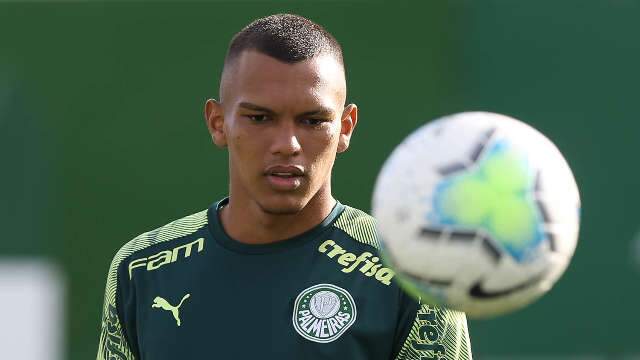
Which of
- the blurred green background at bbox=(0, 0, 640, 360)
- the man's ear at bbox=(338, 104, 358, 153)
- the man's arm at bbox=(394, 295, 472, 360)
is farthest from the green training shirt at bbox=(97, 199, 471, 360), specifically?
the blurred green background at bbox=(0, 0, 640, 360)

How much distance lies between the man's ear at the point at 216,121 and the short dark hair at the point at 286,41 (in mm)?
183

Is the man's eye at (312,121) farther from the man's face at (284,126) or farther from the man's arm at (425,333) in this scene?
the man's arm at (425,333)

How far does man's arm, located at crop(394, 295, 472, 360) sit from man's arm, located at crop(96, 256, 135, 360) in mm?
1037

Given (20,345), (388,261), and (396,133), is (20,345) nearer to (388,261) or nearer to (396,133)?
(396,133)

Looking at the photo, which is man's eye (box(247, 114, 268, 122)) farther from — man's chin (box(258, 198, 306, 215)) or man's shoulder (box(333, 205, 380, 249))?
man's shoulder (box(333, 205, 380, 249))

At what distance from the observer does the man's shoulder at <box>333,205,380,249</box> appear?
441cm

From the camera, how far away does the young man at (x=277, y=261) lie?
4.17 metres

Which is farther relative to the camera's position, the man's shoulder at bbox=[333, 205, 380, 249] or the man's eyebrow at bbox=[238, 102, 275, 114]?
the man's shoulder at bbox=[333, 205, 380, 249]

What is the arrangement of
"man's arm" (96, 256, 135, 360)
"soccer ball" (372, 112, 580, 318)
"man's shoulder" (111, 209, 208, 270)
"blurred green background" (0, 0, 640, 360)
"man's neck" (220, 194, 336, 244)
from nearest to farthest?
1. "soccer ball" (372, 112, 580, 318)
2. "man's neck" (220, 194, 336, 244)
3. "man's arm" (96, 256, 135, 360)
4. "man's shoulder" (111, 209, 208, 270)
5. "blurred green background" (0, 0, 640, 360)

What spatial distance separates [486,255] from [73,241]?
6.70 m

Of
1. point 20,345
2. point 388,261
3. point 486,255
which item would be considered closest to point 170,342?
point 388,261

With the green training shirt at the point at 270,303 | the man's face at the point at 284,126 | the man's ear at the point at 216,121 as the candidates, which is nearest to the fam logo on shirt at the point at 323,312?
the green training shirt at the point at 270,303

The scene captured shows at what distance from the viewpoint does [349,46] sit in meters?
9.70

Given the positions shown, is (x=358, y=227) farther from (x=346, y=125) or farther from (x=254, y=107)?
(x=254, y=107)
